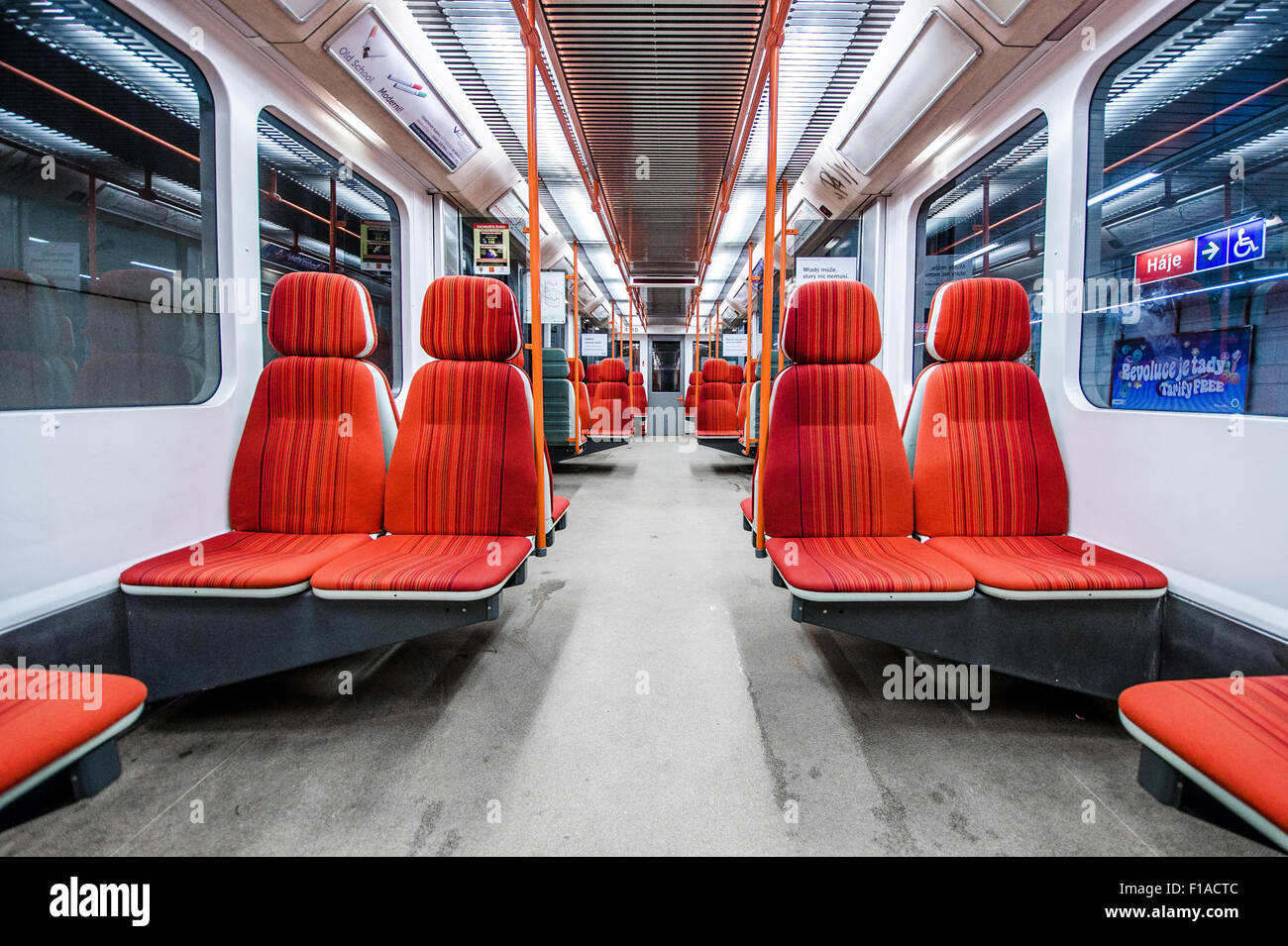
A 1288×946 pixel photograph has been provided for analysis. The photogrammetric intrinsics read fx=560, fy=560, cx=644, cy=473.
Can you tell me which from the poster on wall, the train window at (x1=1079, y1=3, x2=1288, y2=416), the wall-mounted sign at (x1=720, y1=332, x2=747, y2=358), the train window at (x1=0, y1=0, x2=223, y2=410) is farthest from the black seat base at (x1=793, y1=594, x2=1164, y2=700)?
the wall-mounted sign at (x1=720, y1=332, x2=747, y2=358)

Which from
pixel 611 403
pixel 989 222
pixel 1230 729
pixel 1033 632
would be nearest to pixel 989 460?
pixel 1033 632

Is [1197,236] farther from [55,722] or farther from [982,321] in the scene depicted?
[55,722]

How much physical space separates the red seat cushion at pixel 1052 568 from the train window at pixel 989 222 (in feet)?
3.72

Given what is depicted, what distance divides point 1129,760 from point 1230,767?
87cm

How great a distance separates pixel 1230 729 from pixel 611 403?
26.4 feet

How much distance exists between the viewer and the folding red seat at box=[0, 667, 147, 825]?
0.90 meters

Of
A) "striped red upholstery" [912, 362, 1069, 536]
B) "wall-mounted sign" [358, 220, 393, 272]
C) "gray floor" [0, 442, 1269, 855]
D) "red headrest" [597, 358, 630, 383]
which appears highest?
"wall-mounted sign" [358, 220, 393, 272]

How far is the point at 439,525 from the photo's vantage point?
2.19 meters

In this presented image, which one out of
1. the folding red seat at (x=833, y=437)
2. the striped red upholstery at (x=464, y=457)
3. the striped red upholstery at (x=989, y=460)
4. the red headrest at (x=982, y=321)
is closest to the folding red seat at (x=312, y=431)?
the striped red upholstery at (x=464, y=457)

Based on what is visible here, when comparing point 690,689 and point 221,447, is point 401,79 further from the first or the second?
point 690,689

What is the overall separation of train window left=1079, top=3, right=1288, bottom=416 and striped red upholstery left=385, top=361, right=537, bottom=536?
2341 mm

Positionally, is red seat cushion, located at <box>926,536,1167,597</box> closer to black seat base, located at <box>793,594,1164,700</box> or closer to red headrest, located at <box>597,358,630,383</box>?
black seat base, located at <box>793,594,1164,700</box>

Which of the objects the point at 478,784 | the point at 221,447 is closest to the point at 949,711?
the point at 478,784

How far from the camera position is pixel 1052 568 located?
5.53 feet
